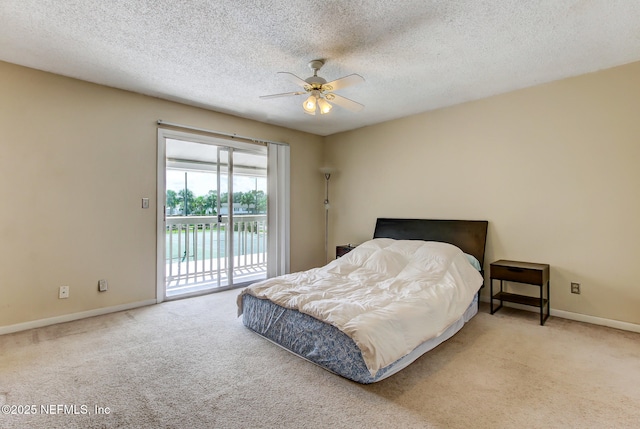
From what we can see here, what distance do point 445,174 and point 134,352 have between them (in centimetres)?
399

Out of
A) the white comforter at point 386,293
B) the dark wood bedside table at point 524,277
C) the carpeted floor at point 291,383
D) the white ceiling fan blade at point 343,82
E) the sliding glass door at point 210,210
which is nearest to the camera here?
the carpeted floor at point 291,383

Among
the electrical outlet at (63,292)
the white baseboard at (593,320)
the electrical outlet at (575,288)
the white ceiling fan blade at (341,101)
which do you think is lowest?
the white baseboard at (593,320)

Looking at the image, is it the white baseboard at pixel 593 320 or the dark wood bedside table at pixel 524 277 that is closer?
the white baseboard at pixel 593 320

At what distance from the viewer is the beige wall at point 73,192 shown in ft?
9.59

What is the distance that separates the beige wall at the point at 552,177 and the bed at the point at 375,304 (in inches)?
16.4

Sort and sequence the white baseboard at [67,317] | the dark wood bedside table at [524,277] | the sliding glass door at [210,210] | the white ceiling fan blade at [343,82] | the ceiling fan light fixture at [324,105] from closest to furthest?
the white ceiling fan blade at [343,82] < the ceiling fan light fixture at [324,105] < the white baseboard at [67,317] < the dark wood bedside table at [524,277] < the sliding glass door at [210,210]

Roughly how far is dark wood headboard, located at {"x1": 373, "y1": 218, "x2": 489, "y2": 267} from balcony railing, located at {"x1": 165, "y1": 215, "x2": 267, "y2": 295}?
80.3 inches

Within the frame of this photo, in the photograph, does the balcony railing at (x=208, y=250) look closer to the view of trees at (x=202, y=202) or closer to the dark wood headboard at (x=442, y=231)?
the view of trees at (x=202, y=202)

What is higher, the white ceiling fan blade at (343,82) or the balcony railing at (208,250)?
the white ceiling fan blade at (343,82)

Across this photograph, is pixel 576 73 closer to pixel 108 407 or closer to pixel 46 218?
pixel 108 407

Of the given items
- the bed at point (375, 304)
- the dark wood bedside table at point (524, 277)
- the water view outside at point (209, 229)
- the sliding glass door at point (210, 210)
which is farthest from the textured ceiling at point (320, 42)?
the dark wood bedside table at point (524, 277)

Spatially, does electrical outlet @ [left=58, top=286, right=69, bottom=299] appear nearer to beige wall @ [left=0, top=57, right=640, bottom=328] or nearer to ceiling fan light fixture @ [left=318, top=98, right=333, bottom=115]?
beige wall @ [left=0, top=57, right=640, bottom=328]

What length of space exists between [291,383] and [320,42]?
259 centimetres

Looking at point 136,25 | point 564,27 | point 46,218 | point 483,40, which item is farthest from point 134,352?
point 564,27
